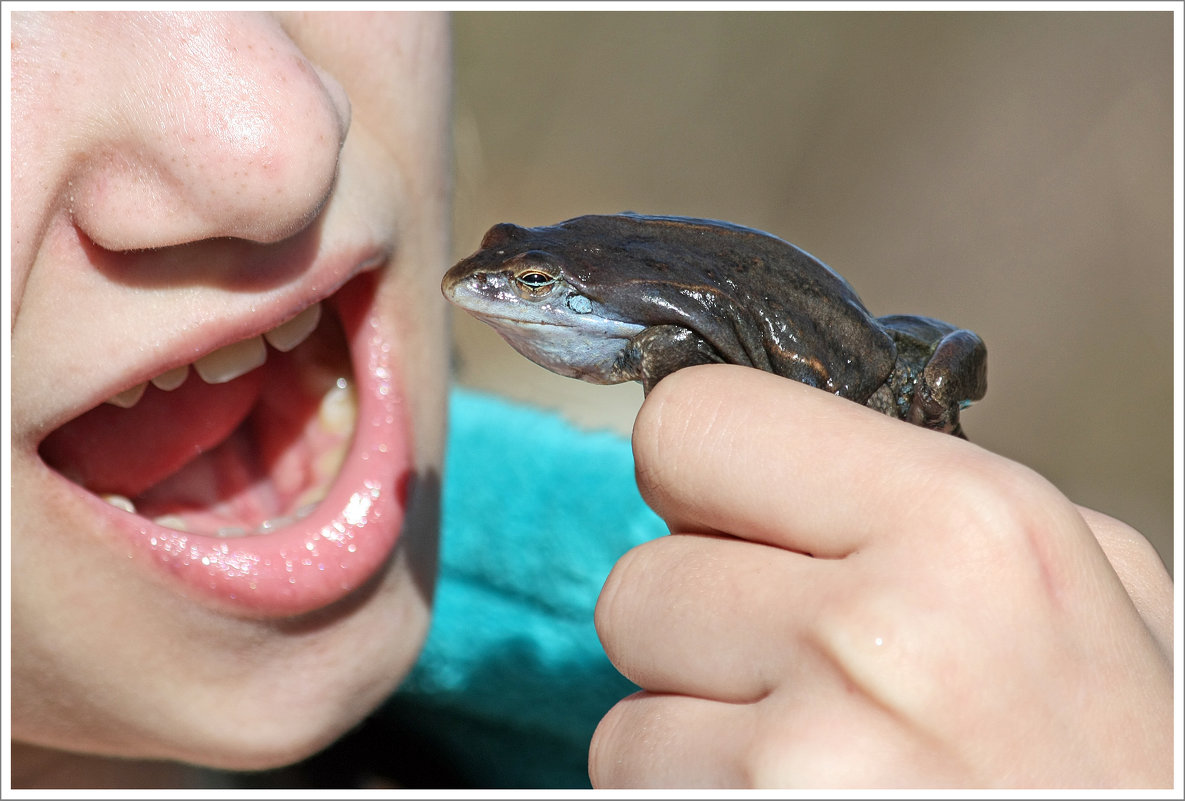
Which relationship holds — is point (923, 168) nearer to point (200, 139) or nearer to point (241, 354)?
point (241, 354)

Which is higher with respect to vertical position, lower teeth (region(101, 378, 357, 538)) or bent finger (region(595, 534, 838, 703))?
bent finger (region(595, 534, 838, 703))

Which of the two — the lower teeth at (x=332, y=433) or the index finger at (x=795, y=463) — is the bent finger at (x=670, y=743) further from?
the lower teeth at (x=332, y=433)

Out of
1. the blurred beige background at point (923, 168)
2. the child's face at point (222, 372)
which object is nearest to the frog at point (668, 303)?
the child's face at point (222, 372)

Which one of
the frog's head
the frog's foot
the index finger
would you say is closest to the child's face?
the frog's head

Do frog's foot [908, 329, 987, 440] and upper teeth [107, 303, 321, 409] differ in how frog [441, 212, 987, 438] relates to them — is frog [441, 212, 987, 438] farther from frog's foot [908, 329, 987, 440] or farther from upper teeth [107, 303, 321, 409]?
upper teeth [107, 303, 321, 409]

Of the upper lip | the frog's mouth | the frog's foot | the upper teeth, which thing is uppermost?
the frog's foot

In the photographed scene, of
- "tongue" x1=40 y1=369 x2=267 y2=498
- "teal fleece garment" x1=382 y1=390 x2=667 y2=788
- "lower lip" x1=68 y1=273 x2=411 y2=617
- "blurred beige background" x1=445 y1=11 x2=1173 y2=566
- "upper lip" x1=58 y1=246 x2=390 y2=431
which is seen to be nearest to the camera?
"upper lip" x1=58 y1=246 x2=390 y2=431

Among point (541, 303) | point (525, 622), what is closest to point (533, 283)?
point (541, 303)
